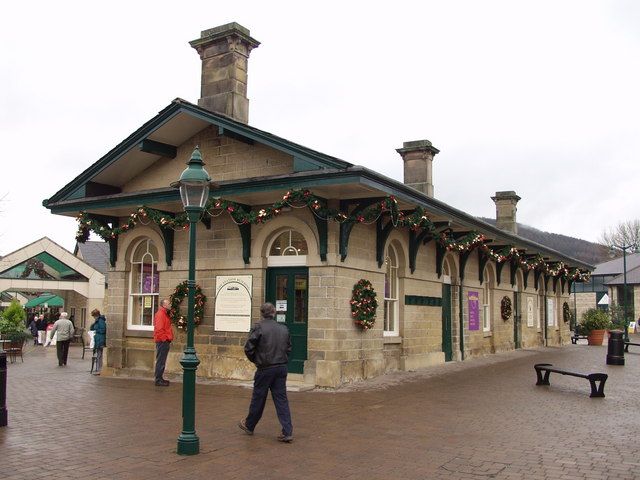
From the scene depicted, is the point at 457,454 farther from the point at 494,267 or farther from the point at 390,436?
the point at 494,267

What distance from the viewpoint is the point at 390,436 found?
8195mm

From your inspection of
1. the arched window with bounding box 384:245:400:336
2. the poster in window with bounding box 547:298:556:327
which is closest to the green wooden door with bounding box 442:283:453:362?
the arched window with bounding box 384:245:400:336

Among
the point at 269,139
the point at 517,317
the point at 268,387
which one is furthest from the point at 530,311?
the point at 268,387

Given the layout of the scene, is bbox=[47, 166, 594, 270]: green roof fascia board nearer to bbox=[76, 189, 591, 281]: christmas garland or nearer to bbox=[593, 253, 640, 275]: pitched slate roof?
bbox=[76, 189, 591, 281]: christmas garland

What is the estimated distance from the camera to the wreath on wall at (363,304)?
13.0 meters

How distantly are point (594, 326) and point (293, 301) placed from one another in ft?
63.6

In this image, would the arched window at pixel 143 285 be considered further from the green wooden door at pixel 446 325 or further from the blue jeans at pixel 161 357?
the green wooden door at pixel 446 325

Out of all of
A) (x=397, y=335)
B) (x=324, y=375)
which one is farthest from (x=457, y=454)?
(x=397, y=335)

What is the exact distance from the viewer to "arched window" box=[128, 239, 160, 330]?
51.4ft

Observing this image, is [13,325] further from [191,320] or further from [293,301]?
[191,320]

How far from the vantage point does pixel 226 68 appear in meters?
14.7

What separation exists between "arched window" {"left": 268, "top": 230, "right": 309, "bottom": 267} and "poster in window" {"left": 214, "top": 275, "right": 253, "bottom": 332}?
2.20 feet

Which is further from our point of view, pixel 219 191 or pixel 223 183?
pixel 219 191

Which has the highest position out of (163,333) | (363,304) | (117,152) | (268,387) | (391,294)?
(117,152)
